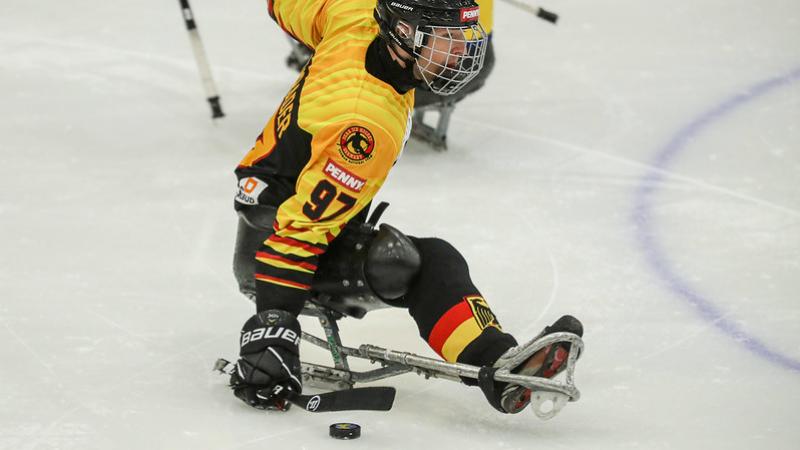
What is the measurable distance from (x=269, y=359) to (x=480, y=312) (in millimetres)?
616

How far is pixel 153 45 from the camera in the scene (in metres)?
6.61

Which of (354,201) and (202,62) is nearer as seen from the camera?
(354,201)

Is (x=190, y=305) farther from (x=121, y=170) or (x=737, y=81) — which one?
(x=737, y=81)

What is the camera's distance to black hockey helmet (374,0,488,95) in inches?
123

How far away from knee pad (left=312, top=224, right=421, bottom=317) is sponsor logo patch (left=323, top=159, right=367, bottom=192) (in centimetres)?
29

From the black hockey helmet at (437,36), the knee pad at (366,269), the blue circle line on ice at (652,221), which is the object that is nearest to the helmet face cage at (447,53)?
the black hockey helmet at (437,36)

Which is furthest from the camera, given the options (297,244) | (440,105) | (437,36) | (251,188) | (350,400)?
(440,105)

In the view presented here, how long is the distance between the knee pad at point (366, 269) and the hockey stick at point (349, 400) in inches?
10.5

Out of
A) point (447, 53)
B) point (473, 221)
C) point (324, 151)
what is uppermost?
point (447, 53)

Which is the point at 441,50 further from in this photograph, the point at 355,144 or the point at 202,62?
the point at 202,62

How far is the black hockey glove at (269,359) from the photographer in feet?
10.6

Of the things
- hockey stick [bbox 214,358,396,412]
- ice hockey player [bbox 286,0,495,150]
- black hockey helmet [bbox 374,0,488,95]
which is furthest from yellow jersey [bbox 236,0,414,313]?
ice hockey player [bbox 286,0,495,150]

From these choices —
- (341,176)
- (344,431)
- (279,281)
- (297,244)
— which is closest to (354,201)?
(341,176)

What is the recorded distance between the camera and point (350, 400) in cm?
334
